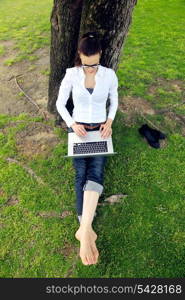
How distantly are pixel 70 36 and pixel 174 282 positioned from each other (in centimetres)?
443

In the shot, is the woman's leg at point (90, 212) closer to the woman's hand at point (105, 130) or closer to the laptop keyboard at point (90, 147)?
the laptop keyboard at point (90, 147)

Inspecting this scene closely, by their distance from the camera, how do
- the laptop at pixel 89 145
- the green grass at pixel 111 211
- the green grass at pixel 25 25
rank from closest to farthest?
the green grass at pixel 111 211 → the laptop at pixel 89 145 → the green grass at pixel 25 25

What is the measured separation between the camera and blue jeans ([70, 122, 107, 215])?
3.93 meters

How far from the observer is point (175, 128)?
5734mm

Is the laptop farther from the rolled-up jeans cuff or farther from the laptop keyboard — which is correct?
the rolled-up jeans cuff

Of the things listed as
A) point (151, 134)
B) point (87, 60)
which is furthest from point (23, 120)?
point (151, 134)

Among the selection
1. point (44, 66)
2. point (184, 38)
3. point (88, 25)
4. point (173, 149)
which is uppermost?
point (88, 25)

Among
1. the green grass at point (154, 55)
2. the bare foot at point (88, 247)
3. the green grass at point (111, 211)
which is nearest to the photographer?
the bare foot at point (88, 247)

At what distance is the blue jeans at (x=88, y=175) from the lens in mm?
3930

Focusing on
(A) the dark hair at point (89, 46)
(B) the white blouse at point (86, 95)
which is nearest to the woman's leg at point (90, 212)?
(B) the white blouse at point (86, 95)

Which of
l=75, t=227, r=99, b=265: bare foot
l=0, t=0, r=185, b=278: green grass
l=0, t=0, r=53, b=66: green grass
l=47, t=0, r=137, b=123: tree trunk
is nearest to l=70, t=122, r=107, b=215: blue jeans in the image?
l=75, t=227, r=99, b=265: bare foot

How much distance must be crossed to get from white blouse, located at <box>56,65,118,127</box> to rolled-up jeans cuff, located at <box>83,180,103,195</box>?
1.10 meters

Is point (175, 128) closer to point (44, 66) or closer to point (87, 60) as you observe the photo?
point (87, 60)

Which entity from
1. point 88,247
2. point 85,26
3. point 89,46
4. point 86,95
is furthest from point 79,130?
point 88,247
